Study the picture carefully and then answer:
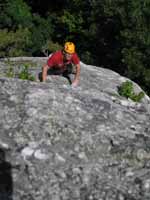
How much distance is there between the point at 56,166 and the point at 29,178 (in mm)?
458

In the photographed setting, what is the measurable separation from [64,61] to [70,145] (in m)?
4.84

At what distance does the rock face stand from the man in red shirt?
2358 millimetres

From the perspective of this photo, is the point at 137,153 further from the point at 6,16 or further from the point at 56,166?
the point at 6,16

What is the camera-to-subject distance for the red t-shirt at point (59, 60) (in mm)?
14625

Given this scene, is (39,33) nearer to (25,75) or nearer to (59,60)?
(59,60)

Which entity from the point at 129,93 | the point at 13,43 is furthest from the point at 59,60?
the point at 13,43

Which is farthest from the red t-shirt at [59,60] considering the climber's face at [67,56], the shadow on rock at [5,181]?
the shadow on rock at [5,181]

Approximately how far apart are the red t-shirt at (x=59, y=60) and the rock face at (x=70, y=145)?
2.50m

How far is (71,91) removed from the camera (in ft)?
39.8

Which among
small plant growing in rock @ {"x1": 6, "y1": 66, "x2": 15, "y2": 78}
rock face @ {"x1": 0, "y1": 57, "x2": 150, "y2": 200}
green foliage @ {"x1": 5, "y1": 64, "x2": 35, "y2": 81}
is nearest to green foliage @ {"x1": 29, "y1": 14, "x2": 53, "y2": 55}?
green foliage @ {"x1": 5, "y1": 64, "x2": 35, "y2": 81}

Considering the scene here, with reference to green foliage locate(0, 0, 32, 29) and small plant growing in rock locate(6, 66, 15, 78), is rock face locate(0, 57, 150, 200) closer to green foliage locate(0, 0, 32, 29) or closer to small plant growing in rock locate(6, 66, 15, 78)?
small plant growing in rock locate(6, 66, 15, 78)

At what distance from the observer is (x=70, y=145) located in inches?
408

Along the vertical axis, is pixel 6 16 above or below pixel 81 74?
below

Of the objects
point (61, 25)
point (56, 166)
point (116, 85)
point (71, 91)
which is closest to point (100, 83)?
point (116, 85)
